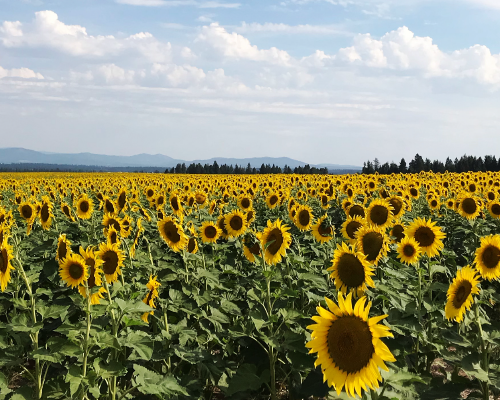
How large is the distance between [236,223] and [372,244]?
3.33 metres

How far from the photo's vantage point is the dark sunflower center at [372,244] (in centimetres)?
453

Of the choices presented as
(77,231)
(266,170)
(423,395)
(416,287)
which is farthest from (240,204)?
(266,170)

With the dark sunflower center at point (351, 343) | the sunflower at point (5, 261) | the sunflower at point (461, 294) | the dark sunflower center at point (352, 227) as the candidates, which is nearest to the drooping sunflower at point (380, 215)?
the dark sunflower center at point (352, 227)

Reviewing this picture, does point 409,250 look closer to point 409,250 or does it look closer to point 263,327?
point 409,250

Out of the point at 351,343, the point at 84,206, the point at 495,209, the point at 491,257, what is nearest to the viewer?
A: the point at 351,343

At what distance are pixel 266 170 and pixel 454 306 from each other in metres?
97.2

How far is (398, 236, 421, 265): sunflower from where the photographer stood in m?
5.52

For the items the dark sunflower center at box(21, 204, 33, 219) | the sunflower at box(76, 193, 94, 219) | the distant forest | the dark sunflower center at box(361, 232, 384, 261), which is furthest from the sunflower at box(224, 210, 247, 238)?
the distant forest

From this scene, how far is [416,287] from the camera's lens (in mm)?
5172

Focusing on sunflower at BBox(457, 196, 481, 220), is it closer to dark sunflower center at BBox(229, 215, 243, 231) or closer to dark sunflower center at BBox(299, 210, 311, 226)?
dark sunflower center at BBox(299, 210, 311, 226)

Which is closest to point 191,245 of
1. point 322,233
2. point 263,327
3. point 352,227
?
point 263,327

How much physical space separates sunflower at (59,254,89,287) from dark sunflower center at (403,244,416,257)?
4023mm

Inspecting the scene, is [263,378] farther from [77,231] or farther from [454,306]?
[77,231]

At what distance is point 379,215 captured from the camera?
21.2 feet
